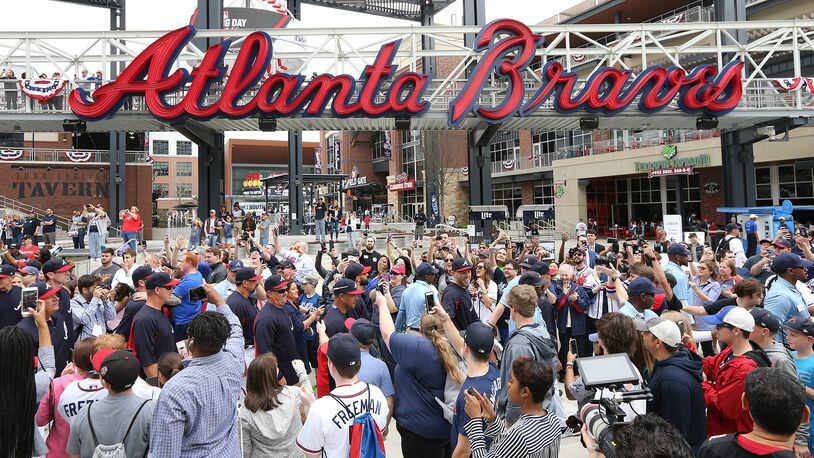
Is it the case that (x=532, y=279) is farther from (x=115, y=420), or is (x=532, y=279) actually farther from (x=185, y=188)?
(x=185, y=188)

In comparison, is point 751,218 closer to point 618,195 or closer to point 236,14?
point 618,195

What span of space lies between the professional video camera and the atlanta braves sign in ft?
51.0

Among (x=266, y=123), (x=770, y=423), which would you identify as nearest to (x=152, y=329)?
(x=770, y=423)

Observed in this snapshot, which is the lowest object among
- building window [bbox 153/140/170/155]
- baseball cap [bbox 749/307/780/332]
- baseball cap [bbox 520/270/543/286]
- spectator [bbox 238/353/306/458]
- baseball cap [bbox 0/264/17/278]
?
spectator [bbox 238/353/306/458]

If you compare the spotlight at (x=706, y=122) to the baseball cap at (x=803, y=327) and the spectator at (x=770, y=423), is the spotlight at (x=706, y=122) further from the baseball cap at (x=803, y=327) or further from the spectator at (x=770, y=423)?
the spectator at (x=770, y=423)

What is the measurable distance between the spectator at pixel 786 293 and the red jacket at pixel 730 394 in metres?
2.20

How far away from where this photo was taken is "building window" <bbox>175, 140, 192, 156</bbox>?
8356 centimetres

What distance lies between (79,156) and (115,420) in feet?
119

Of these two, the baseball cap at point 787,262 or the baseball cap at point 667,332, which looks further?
the baseball cap at point 787,262

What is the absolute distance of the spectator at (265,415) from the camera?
3.59 meters

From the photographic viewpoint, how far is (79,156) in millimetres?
32812

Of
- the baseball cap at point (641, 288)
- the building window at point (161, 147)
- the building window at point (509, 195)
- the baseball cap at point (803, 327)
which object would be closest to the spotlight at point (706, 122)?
the baseball cap at point (641, 288)

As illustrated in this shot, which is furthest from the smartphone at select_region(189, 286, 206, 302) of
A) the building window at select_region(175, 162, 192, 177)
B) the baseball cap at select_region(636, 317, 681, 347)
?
the building window at select_region(175, 162, 192, 177)

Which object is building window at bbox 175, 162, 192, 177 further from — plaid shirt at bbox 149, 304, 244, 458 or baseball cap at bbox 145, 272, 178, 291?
plaid shirt at bbox 149, 304, 244, 458
